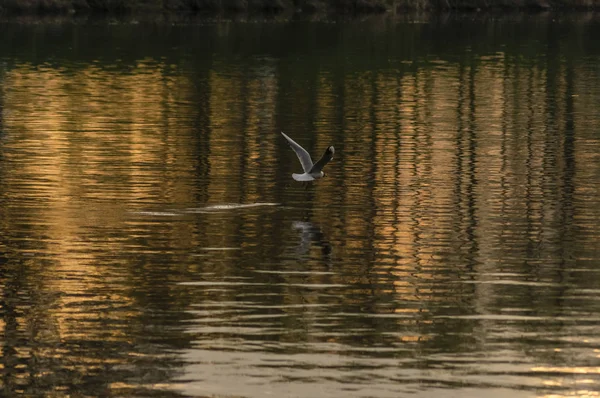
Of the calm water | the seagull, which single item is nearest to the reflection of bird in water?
the calm water

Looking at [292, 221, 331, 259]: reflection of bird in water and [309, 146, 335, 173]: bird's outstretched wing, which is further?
[309, 146, 335, 173]: bird's outstretched wing

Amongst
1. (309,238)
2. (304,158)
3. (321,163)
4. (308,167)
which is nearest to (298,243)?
(309,238)

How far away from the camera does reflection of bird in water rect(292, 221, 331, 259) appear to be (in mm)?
23922

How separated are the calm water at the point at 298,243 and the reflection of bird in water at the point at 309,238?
62 mm

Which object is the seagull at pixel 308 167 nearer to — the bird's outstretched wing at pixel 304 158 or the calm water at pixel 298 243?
the bird's outstretched wing at pixel 304 158

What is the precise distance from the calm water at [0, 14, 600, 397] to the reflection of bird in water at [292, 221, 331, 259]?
2.4 inches

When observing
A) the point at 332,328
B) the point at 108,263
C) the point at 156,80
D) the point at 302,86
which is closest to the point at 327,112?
the point at 302,86

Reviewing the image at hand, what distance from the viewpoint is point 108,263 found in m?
22.7

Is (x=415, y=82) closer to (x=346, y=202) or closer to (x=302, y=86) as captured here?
(x=302, y=86)

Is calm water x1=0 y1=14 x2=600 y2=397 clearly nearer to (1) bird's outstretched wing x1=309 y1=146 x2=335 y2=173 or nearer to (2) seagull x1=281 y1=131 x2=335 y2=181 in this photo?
(2) seagull x1=281 y1=131 x2=335 y2=181

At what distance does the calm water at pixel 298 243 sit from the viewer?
17.0 meters

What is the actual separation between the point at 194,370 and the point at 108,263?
6.18 meters

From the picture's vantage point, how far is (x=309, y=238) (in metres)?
25.1

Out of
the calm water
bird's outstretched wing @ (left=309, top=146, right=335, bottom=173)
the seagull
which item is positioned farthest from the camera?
the seagull
